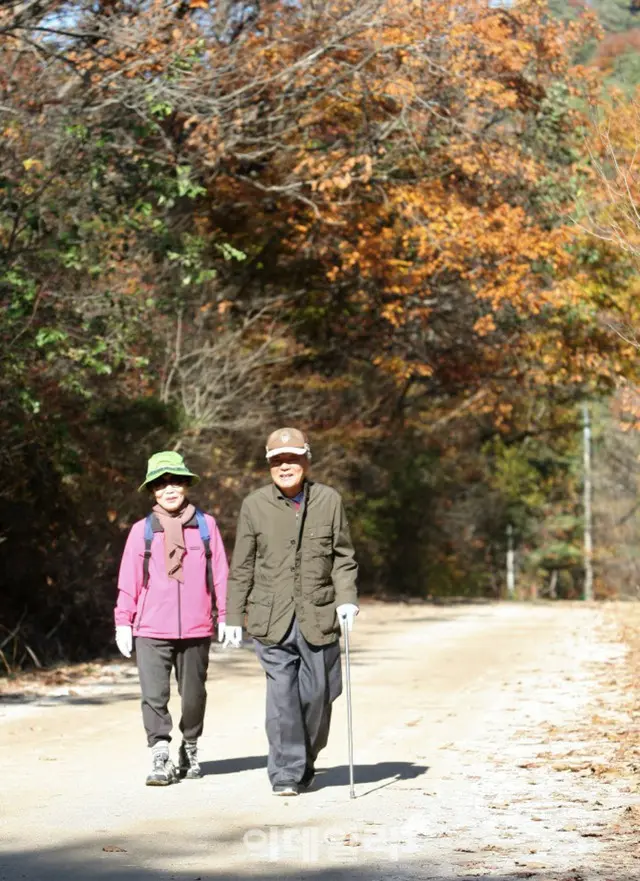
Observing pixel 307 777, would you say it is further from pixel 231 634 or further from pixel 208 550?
pixel 208 550

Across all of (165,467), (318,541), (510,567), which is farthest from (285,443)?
(510,567)

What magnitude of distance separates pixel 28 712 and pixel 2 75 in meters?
8.17

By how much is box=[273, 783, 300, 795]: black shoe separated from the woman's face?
5.76 ft

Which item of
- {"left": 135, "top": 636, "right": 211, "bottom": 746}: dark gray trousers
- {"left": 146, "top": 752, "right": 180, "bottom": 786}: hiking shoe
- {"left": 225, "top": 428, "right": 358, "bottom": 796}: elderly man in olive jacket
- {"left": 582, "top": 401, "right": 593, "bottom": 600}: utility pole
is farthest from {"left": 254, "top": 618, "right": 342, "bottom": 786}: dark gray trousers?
{"left": 582, "top": 401, "right": 593, "bottom": 600}: utility pole

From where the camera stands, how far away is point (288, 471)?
A: 30.8 ft

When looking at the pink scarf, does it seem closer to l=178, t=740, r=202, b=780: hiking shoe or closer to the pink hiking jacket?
the pink hiking jacket

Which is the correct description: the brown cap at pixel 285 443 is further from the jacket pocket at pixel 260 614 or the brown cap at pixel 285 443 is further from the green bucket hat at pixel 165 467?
the jacket pocket at pixel 260 614

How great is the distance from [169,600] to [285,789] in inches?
51.5

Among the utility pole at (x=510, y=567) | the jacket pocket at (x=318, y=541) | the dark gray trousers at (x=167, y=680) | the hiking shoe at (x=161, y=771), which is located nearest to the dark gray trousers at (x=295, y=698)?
the jacket pocket at (x=318, y=541)

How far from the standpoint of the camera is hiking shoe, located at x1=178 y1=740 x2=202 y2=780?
9.88 meters

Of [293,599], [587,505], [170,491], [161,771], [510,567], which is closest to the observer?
[293,599]

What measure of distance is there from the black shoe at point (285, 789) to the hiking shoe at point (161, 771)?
702 mm

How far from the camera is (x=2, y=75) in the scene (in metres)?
18.7

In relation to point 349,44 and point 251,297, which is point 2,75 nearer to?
point 349,44
